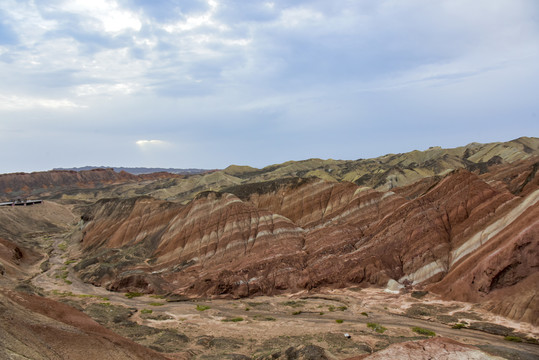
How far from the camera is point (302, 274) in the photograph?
177 feet

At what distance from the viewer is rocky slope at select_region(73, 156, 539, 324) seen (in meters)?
41.4

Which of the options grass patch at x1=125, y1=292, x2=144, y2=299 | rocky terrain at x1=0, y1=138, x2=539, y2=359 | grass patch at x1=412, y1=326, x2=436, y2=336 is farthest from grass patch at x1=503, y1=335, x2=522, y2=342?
grass patch at x1=125, y1=292, x2=144, y2=299

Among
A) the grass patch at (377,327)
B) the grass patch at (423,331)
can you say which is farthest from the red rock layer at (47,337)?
the grass patch at (423,331)

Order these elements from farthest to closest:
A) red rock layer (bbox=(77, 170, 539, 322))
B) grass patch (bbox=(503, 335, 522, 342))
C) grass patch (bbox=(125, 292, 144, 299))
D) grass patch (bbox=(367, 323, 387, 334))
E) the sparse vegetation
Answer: grass patch (bbox=(125, 292, 144, 299)) < the sparse vegetation < red rock layer (bbox=(77, 170, 539, 322)) < grass patch (bbox=(367, 323, 387, 334)) < grass patch (bbox=(503, 335, 522, 342))

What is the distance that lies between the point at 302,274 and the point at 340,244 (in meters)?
9.03

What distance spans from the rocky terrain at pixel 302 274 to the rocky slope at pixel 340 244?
22 centimetres

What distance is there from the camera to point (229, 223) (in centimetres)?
6794

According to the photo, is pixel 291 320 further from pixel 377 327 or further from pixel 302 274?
pixel 302 274

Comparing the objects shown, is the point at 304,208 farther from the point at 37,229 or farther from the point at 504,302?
the point at 37,229

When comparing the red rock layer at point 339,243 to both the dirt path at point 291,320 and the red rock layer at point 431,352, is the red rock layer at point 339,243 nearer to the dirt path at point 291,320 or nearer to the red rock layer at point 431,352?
the dirt path at point 291,320

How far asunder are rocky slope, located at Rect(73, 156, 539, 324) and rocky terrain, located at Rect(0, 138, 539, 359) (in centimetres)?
22

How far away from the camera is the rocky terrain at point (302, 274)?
1188 inches

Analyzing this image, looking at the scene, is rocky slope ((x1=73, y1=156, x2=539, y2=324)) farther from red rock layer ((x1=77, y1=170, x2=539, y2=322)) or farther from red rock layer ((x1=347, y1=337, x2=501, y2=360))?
red rock layer ((x1=347, y1=337, x2=501, y2=360))

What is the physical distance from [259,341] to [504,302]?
26.5 metres
